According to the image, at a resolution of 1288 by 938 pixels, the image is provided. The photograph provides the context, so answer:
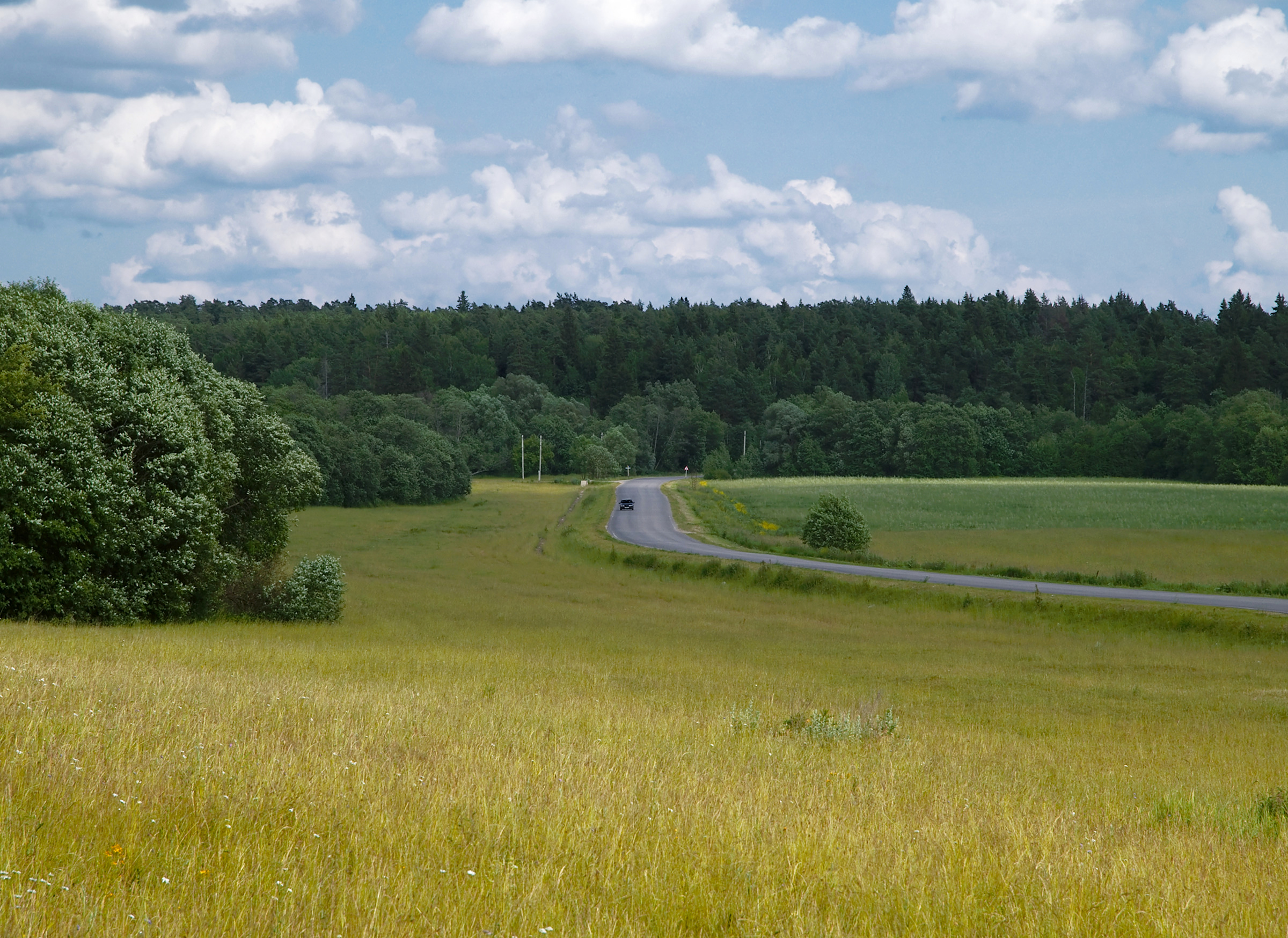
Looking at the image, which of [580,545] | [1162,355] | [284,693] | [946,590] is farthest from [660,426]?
[284,693]

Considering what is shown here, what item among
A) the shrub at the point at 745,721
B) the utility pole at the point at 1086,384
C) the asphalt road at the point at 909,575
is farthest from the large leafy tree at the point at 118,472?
the utility pole at the point at 1086,384

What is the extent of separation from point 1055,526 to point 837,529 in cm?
3241

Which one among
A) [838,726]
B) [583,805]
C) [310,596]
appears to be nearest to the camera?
[583,805]

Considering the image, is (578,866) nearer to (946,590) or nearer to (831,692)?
(831,692)

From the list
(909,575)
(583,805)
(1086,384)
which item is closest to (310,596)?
(909,575)

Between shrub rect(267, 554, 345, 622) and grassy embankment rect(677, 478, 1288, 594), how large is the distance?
28398mm

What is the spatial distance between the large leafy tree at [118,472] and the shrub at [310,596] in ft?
4.52

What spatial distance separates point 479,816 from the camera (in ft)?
20.9

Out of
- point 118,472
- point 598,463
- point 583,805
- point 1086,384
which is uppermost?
point 1086,384

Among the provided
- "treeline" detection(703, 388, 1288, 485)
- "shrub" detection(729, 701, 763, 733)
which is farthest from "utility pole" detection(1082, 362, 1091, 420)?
"shrub" detection(729, 701, 763, 733)

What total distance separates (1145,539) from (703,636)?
158 ft

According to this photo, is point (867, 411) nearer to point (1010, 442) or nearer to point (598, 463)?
point (1010, 442)

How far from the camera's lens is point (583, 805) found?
6773 mm

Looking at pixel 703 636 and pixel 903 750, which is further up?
pixel 903 750
